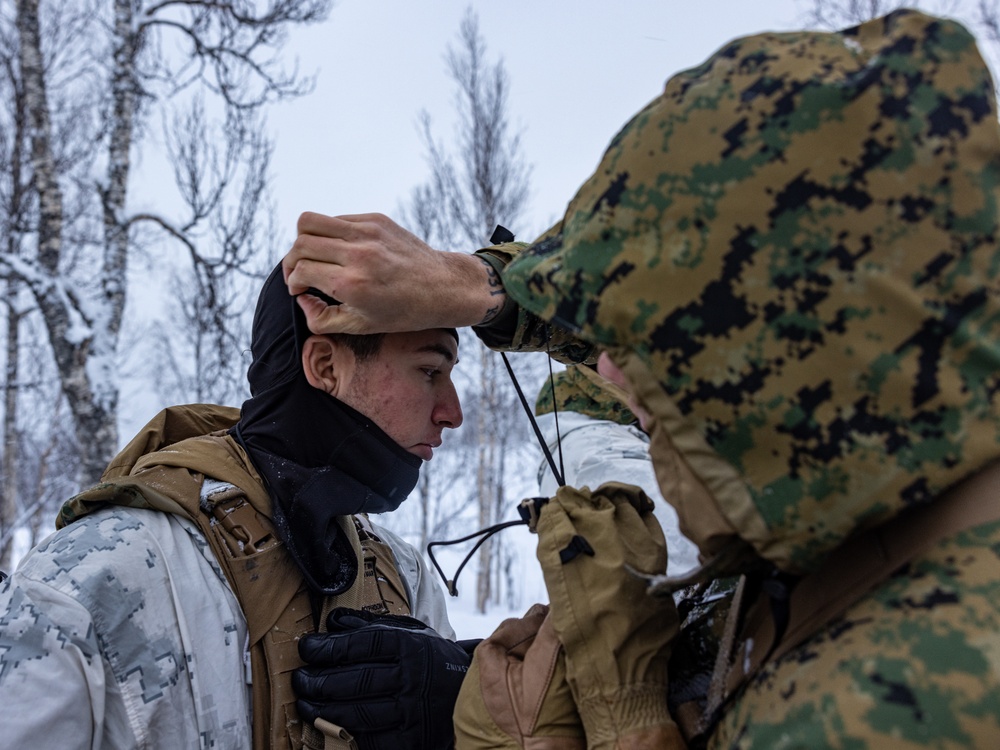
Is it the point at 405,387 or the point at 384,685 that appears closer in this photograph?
the point at 384,685

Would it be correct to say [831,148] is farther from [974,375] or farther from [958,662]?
[958,662]

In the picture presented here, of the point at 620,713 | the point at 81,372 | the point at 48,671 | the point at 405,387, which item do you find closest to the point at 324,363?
the point at 405,387

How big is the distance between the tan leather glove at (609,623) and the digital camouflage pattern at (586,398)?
6.80 ft

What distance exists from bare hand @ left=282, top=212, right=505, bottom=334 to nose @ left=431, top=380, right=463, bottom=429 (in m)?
0.46

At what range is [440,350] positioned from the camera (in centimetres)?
206

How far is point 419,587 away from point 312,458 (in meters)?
0.69

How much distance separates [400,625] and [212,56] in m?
8.38

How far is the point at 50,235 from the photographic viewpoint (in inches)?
289

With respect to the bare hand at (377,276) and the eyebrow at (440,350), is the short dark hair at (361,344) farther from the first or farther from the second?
the bare hand at (377,276)

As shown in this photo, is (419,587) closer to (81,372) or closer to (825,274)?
(825,274)

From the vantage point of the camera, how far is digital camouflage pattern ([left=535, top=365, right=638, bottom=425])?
11.1ft

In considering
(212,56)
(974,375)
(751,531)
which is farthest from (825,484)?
(212,56)

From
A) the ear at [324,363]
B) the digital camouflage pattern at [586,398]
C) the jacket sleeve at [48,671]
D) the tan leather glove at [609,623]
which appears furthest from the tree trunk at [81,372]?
the tan leather glove at [609,623]

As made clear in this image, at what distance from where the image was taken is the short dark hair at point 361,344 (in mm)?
1984
